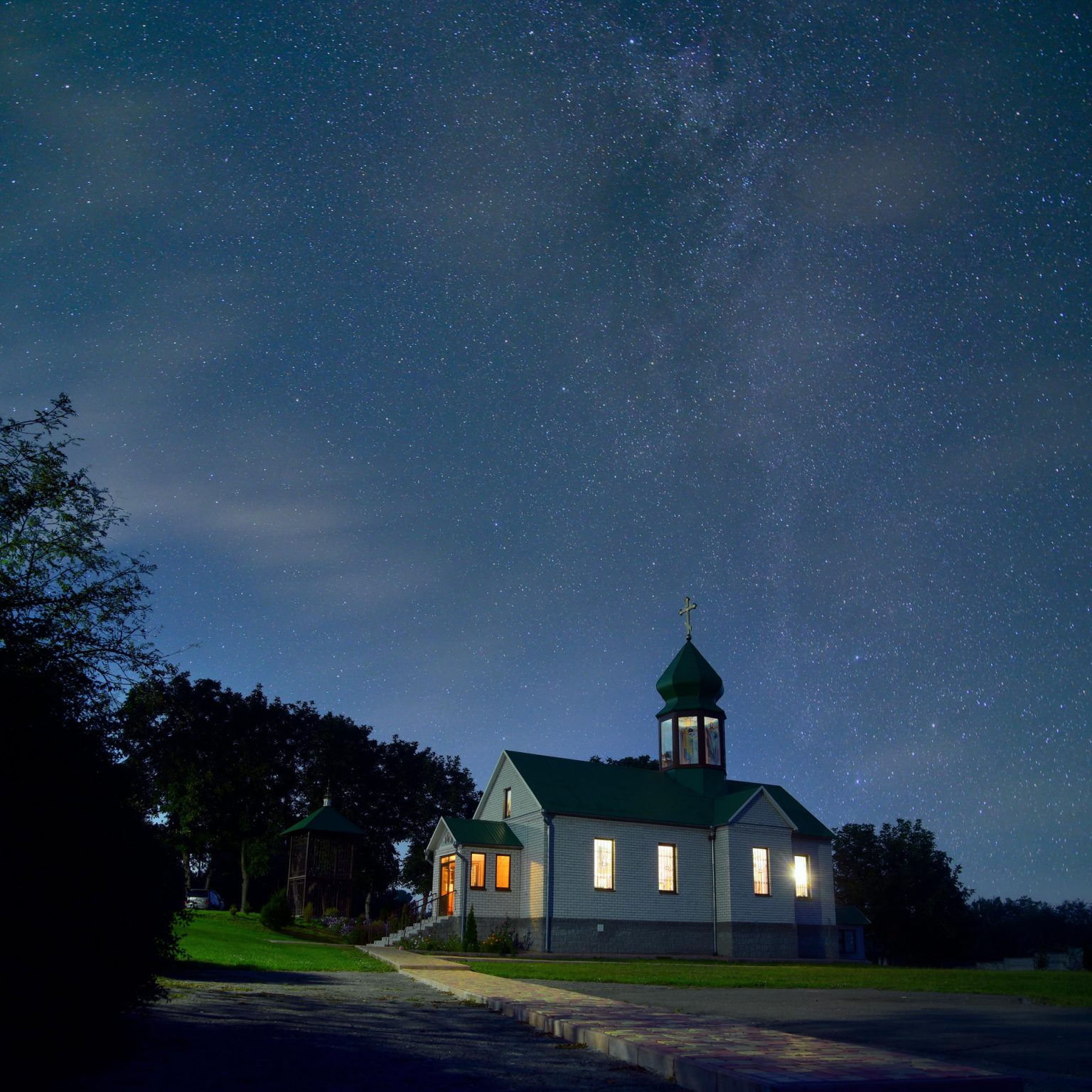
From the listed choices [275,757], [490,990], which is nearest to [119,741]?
[490,990]

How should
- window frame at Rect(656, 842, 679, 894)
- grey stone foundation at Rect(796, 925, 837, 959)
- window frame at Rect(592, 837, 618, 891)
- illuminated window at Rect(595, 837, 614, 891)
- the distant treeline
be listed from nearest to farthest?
1. window frame at Rect(592, 837, 618, 891)
2. illuminated window at Rect(595, 837, 614, 891)
3. window frame at Rect(656, 842, 679, 894)
4. grey stone foundation at Rect(796, 925, 837, 959)
5. the distant treeline

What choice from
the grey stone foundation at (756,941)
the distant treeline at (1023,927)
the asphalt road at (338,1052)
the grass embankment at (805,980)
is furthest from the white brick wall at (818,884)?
the distant treeline at (1023,927)

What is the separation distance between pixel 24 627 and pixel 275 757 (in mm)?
61183

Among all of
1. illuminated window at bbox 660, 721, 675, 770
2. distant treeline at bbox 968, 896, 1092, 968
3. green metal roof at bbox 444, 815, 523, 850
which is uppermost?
illuminated window at bbox 660, 721, 675, 770

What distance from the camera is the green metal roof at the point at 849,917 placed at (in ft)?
146

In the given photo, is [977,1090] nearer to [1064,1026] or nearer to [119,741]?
[1064,1026]

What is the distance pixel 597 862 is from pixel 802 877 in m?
10.4

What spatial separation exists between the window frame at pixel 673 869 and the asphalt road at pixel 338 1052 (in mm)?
24956

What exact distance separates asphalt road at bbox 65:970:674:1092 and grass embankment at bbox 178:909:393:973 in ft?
10.5

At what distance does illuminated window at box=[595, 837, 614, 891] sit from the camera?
3544cm

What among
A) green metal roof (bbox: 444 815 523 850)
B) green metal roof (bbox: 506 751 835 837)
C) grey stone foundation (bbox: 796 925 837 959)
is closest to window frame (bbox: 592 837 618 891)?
green metal roof (bbox: 506 751 835 837)

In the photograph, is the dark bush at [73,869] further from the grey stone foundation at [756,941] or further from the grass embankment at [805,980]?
the grey stone foundation at [756,941]

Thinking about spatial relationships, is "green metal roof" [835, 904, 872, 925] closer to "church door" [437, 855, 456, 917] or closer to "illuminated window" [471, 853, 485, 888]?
"illuminated window" [471, 853, 485, 888]

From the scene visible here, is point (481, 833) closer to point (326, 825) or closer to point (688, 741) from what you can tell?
point (688, 741)
